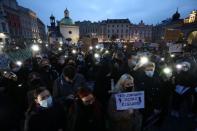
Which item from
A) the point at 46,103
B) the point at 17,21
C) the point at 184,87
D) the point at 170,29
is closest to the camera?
the point at 46,103

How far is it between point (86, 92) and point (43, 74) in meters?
3.29

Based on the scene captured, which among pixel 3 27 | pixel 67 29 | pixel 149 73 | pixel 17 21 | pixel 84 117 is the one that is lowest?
pixel 84 117

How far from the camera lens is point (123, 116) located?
12.9ft

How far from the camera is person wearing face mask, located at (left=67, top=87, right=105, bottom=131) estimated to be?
3.68 metres

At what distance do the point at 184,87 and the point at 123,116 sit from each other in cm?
382

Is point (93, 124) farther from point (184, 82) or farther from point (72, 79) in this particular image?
point (184, 82)

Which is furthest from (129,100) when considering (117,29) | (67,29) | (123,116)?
(117,29)

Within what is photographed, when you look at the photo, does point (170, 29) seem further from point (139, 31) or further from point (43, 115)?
point (139, 31)

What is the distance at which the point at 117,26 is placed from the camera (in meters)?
108

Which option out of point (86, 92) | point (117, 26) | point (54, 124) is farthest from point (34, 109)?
point (117, 26)

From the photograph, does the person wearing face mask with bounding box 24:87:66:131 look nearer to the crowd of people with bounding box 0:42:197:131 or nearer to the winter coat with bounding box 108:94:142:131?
the crowd of people with bounding box 0:42:197:131

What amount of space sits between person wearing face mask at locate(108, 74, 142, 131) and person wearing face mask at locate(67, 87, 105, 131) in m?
0.33

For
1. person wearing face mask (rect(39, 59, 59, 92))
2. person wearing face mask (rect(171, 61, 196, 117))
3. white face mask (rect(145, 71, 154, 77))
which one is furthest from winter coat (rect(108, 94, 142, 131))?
person wearing face mask (rect(171, 61, 196, 117))

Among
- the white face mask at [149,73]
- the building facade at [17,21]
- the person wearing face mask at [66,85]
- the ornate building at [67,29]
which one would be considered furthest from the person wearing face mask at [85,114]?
the ornate building at [67,29]
